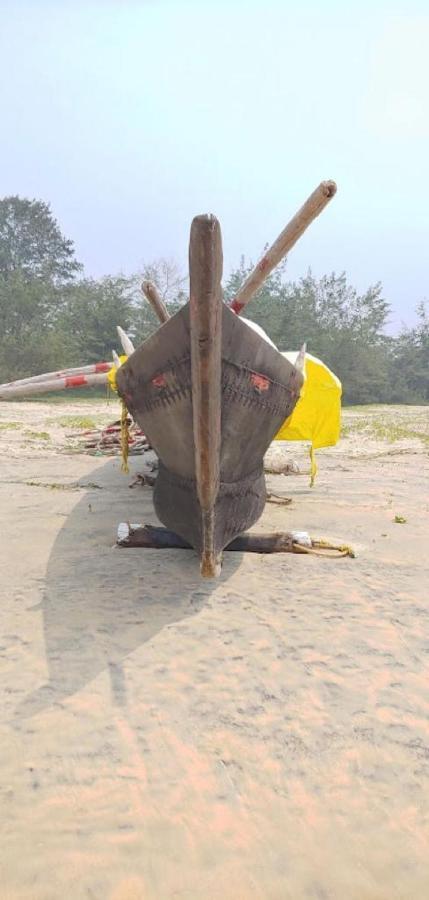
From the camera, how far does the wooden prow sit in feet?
8.25

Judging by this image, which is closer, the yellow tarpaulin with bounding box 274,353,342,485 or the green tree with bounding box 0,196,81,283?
the yellow tarpaulin with bounding box 274,353,342,485

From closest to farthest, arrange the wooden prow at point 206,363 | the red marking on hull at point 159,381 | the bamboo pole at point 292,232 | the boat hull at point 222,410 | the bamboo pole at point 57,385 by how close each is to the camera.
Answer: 1. the wooden prow at point 206,363
2. the boat hull at point 222,410
3. the red marking on hull at point 159,381
4. the bamboo pole at point 292,232
5. the bamboo pole at point 57,385

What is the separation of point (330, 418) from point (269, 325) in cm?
2957

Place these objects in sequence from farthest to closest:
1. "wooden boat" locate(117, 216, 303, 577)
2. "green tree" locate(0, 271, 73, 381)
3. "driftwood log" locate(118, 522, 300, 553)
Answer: "green tree" locate(0, 271, 73, 381)
"driftwood log" locate(118, 522, 300, 553)
"wooden boat" locate(117, 216, 303, 577)

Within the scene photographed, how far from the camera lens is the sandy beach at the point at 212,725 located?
65.2 inches

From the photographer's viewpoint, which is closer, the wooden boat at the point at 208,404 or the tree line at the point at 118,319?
the wooden boat at the point at 208,404

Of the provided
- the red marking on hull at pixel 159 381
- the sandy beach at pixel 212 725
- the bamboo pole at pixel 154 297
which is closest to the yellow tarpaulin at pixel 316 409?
the bamboo pole at pixel 154 297

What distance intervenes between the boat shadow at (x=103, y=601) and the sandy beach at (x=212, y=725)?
0.01m

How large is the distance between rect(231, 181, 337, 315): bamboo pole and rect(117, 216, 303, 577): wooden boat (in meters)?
1.40

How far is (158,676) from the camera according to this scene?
8.43 ft

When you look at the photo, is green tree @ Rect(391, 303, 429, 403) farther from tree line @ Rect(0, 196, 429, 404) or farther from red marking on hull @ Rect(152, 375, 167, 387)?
red marking on hull @ Rect(152, 375, 167, 387)

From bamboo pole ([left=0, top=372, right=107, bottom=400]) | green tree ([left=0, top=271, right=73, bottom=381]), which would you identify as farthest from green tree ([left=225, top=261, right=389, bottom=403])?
bamboo pole ([left=0, top=372, right=107, bottom=400])

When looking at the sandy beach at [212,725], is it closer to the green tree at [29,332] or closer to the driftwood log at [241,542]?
the driftwood log at [241,542]

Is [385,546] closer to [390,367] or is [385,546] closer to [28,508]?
[28,508]
